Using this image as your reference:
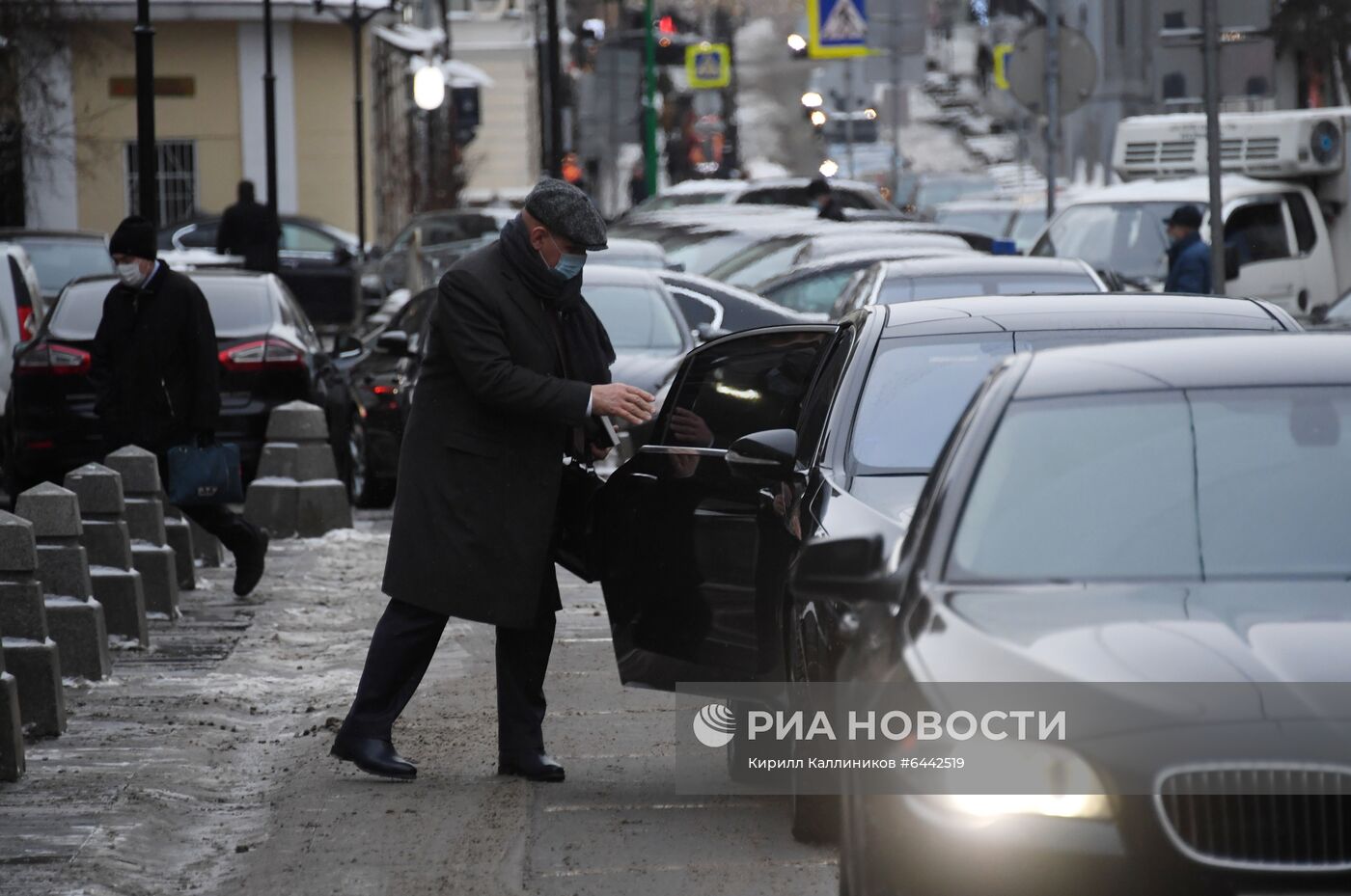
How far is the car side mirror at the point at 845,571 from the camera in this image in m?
4.82

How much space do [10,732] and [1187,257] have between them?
1320 cm

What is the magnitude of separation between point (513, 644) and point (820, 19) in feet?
109

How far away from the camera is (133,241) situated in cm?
1174

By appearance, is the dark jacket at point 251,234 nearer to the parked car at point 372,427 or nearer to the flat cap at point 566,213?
the parked car at point 372,427

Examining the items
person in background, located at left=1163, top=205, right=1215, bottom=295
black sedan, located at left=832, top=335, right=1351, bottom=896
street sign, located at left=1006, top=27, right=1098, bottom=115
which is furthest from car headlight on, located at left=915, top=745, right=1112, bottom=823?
street sign, located at left=1006, top=27, right=1098, bottom=115

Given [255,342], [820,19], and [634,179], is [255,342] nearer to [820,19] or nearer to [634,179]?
[820,19]

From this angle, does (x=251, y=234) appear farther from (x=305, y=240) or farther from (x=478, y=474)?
(x=478, y=474)

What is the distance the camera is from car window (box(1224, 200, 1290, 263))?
74.0ft

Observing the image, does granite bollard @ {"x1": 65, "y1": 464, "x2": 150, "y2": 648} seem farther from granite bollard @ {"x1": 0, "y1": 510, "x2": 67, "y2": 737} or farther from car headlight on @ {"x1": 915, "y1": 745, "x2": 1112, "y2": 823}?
car headlight on @ {"x1": 915, "y1": 745, "x2": 1112, "y2": 823}

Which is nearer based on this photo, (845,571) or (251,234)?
(845,571)

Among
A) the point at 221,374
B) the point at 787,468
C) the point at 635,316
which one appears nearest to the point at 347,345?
the point at 221,374

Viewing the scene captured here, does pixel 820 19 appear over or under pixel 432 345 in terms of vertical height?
over

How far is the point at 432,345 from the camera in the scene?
739 cm

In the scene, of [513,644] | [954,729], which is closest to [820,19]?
[513,644]
